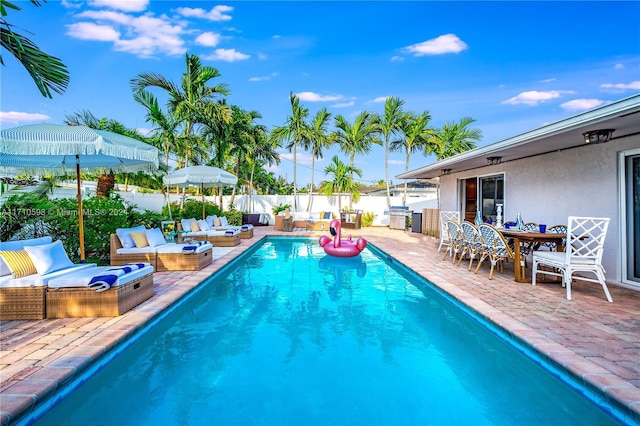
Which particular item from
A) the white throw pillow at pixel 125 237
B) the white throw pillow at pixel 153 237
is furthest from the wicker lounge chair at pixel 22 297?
the white throw pillow at pixel 153 237

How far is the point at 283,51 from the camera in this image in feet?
50.2

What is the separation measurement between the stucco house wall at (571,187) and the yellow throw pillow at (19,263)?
875 cm

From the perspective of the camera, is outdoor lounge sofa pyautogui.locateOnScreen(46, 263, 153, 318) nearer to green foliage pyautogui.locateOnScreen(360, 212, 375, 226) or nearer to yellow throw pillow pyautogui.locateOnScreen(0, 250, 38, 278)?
yellow throw pillow pyautogui.locateOnScreen(0, 250, 38, 278)

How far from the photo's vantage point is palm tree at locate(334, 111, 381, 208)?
19859 mm

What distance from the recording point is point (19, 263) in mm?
3949

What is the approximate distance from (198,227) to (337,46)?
10.3 m

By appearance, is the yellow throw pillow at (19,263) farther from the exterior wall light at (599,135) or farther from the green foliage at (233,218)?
the green foliage at (233,218)

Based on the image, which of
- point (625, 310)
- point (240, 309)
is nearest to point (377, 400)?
point (240, 309)

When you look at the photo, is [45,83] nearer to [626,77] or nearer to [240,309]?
[240,309]

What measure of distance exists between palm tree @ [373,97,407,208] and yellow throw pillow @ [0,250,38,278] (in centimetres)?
1653

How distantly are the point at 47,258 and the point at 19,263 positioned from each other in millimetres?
261

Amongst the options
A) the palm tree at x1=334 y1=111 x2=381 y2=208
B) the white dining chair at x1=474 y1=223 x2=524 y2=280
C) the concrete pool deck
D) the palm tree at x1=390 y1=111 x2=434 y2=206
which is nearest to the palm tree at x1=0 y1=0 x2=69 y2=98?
the concrete pool deck

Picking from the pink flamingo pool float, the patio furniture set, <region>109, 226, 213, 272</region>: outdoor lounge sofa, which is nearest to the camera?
the patio furniture set

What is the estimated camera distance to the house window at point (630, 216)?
215 inches
